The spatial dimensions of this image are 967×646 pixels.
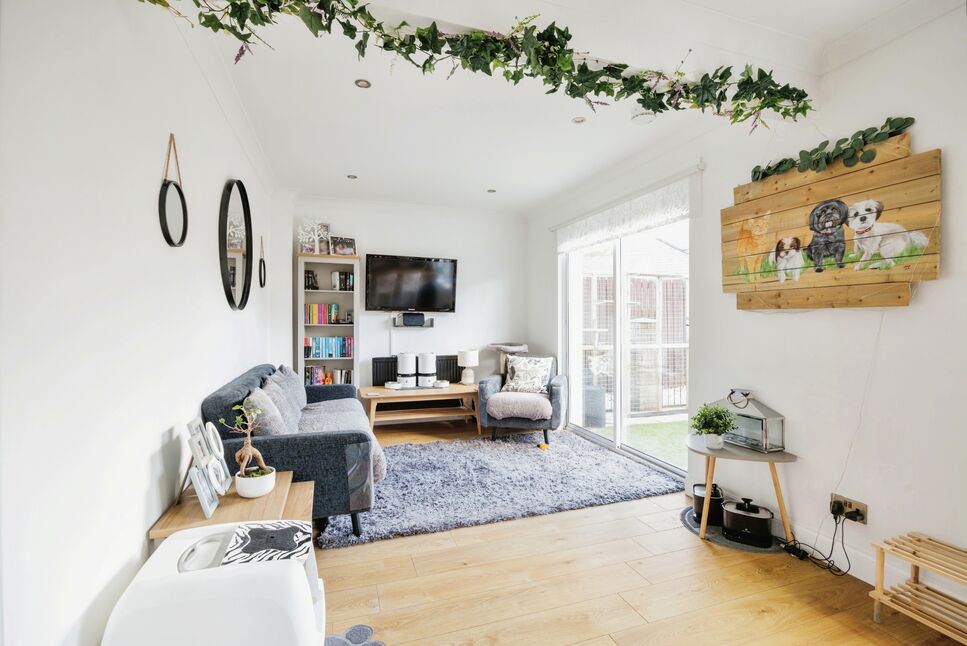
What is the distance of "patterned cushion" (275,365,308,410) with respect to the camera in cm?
327

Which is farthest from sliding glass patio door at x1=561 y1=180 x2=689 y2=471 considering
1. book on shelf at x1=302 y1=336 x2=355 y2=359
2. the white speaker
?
book on shelf at x1=302 y1=336 x2=355 y2=359

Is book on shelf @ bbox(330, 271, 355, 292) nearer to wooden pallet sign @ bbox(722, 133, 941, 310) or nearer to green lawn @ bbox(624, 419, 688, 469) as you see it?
green lawn @ bbox(624, 419, 688, 469)

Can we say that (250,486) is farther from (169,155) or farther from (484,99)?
(484,99)

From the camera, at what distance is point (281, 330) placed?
4.56 metres

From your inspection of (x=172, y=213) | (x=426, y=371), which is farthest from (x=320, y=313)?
(x=172, y=213)

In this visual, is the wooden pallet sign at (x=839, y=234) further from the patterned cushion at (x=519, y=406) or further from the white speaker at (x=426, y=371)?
the white speaker at (x=426, y=371)

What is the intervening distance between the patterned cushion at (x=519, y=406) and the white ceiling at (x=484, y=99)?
2083 millimetres

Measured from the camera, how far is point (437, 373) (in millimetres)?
5371

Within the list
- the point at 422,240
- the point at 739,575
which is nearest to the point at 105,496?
the point at 739,575

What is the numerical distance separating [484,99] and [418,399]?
3.02m

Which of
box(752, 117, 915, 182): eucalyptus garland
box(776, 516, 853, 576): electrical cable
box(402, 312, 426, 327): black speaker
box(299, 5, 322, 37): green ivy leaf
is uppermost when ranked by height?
box(299, 5, 322, 37): green ivy leaf

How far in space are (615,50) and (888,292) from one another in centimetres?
Answer: 157

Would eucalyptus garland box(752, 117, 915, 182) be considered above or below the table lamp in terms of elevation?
above

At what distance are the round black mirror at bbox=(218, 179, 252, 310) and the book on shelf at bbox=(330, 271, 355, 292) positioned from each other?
1761 millimetres
